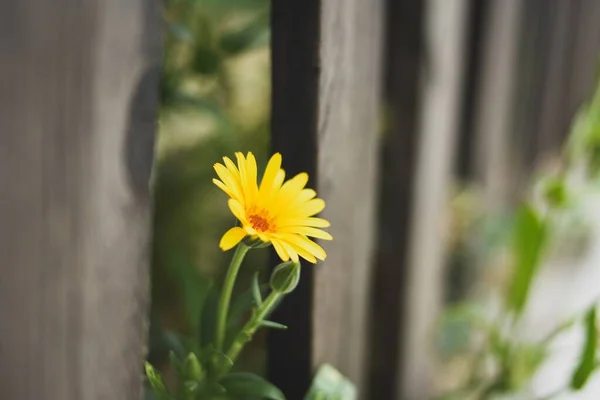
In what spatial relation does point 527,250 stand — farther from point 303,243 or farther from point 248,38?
point 303,243

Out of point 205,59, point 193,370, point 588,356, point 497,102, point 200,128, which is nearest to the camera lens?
point 193,370

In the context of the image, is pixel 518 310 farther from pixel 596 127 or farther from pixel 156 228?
pixel 156 228

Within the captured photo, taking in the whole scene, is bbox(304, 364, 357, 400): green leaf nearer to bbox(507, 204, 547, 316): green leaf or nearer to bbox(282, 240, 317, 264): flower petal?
bbox(282, 240, 317, 264): flower petal

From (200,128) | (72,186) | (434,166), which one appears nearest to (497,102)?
(434,166)

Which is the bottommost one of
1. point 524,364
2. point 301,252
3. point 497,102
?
point 524,364

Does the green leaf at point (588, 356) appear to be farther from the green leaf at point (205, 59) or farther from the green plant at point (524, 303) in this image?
the green leaf at point (205, 59)

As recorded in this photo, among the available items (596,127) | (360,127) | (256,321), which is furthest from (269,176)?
(596,127)
